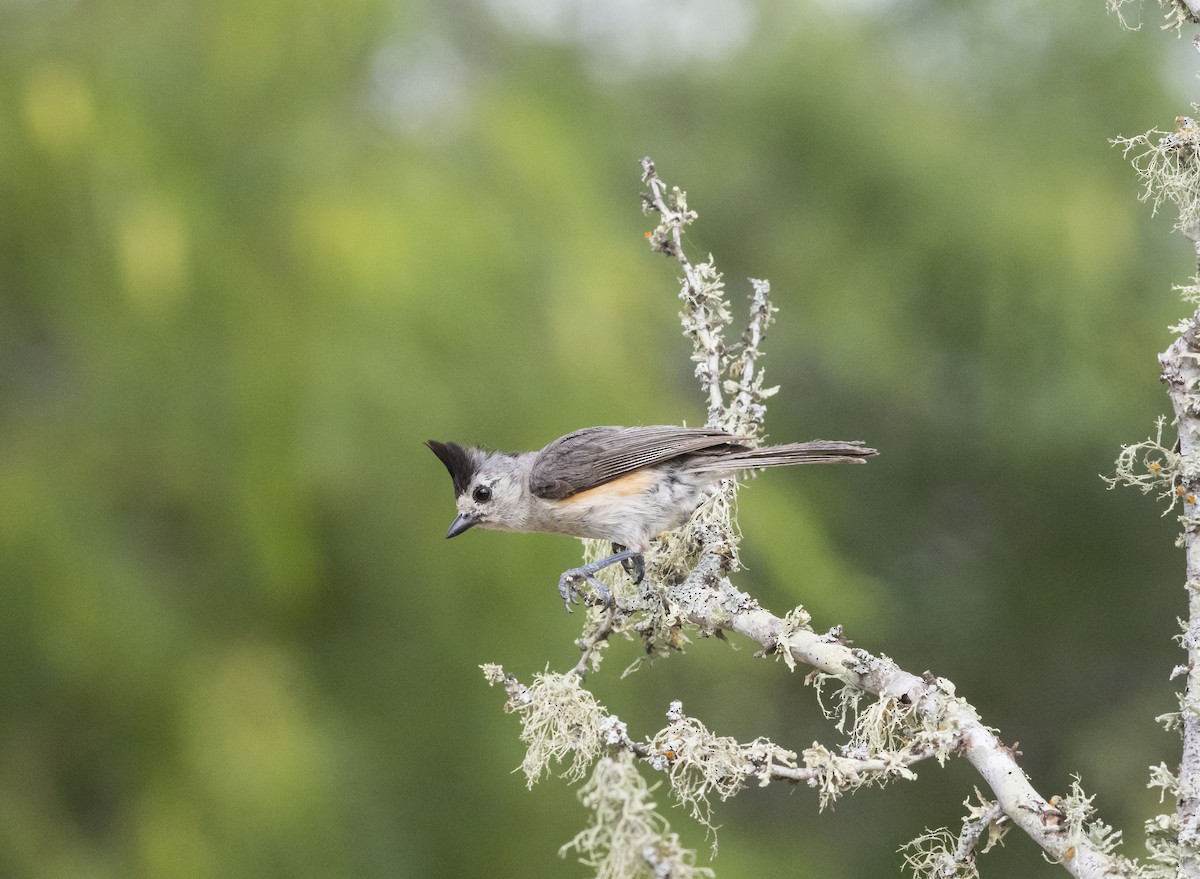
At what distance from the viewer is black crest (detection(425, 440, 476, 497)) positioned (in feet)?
14.2

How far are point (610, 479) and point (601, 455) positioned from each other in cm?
13

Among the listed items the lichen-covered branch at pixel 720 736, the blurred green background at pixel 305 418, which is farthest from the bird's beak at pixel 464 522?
the blurred green background at pixel 305 418

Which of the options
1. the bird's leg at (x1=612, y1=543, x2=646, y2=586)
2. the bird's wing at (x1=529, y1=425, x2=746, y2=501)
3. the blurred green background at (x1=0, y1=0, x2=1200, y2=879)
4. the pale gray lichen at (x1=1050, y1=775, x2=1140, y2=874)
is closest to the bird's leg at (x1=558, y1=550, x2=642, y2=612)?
the bird's leg at (x1=612, y1=543, x2=646, y2=586)

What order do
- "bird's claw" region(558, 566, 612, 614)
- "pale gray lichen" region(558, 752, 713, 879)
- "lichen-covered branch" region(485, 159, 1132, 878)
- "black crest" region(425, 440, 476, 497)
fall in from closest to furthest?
1. "pale gray lichen" region(558, 752, 713, 879)
2. "lichen-covered branch" region(485, 159, 1132, 878)
3. "bird's claw" region(558, 566, 612, 614)
4. "black crest" region(425, 440, 476, 497)

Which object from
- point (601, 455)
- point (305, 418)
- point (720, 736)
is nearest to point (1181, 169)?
point (720, 736)

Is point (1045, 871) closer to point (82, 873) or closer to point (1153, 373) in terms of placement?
point (1153, 373)

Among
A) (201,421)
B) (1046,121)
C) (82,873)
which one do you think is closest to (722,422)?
(201,421)

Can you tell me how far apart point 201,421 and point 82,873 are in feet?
6.55

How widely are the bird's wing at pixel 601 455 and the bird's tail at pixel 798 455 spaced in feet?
0.21

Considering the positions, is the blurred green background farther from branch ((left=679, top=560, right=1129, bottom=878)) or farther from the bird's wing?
branch ((left=679, top=560, right=1129, bottom=878))

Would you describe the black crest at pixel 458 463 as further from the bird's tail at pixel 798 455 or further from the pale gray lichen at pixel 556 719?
the pale gray lichen at pixel 556 719

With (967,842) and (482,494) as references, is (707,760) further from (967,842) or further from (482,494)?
(482,494)

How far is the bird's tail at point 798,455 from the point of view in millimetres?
3520

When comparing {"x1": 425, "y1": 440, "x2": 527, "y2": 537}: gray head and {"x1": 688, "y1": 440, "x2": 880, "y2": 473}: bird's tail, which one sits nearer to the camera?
{"x1": 688, "y1": 440, "x2": 880, "y2": 473}: bird's tail
